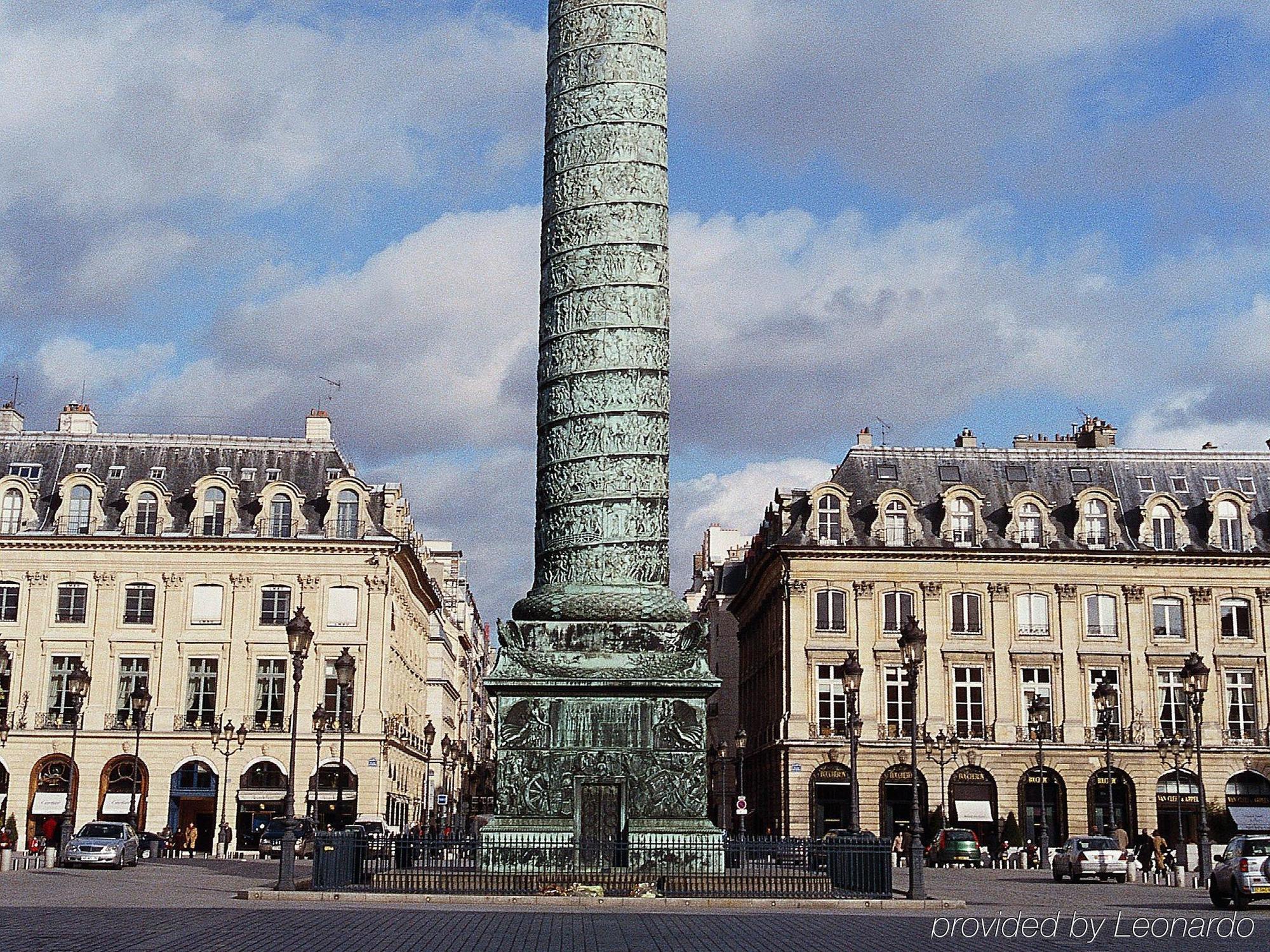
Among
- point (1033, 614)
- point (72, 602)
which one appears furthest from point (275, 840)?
point (1033, 614)

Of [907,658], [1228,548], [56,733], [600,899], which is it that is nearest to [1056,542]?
[1228,548]

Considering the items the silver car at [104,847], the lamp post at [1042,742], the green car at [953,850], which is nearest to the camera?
the silver car at [104,847]

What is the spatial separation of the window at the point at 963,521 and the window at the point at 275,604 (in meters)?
17.7

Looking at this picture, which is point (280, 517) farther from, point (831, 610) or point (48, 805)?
point (831, 610)

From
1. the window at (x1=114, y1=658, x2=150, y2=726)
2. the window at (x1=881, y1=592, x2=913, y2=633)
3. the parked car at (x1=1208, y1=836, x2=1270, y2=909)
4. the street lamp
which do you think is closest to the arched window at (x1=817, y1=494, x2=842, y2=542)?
the window at (x1=881, y1=592, x2=913, y2=633)

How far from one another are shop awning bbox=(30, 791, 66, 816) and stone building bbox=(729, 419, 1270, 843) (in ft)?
59.6

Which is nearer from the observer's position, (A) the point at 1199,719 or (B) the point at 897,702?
(A) the point at 1199,719

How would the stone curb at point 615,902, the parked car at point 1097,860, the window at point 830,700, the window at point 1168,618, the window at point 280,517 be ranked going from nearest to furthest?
the stone curb at point 615,902 → the parked car at point 1097,860 → the window at point 830,700 → the window at point 1168,618 → the window at point 280,517

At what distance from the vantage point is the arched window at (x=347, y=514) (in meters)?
44.0

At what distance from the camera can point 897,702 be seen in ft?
138

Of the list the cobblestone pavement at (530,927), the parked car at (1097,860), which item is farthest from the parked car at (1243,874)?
the parked car at (1097,860)

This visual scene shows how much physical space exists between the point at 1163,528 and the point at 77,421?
101ft

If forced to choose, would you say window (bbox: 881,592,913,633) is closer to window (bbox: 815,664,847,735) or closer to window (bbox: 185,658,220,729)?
window (bbox: 815,664,847,735)

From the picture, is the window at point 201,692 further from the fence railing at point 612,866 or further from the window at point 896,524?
the fence railing at point 612,866
